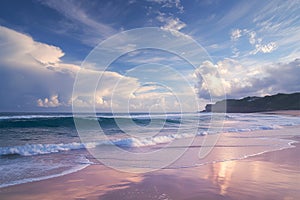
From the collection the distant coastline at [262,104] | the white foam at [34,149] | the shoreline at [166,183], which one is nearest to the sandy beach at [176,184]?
the shoreline at [166,183]

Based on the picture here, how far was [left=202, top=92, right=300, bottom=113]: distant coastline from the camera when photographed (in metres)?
77.5

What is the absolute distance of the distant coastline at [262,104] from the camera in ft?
254

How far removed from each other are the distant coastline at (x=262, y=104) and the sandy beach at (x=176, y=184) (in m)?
79.3

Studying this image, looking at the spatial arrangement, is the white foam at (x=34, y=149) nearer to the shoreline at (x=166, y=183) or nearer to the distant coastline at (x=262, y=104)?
the shoreline at (x=166, y=183)

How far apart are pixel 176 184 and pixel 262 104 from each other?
92.5 m

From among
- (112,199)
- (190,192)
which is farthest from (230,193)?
(112,199)

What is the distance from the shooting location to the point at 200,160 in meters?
6.56

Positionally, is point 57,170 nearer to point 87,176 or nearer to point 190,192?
point 87,176

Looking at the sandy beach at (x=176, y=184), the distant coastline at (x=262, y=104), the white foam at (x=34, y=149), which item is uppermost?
the distant coastline at (x=262, y=104)

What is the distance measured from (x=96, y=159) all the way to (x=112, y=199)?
328cm

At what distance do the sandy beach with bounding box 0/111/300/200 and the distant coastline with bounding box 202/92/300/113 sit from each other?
260 feet

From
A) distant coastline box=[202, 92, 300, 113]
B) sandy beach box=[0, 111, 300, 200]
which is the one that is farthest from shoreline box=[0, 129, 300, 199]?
distant coastline box=[202, 92, 300, 113]

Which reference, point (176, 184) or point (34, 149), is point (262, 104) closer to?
point (34, 149)

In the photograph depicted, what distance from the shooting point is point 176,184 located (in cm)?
436
